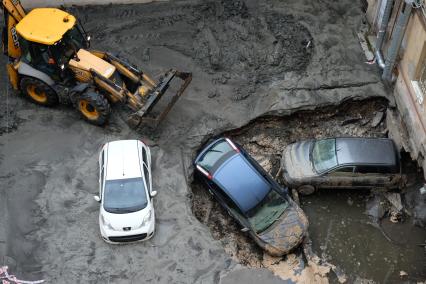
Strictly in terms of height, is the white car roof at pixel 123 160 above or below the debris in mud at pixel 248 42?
below

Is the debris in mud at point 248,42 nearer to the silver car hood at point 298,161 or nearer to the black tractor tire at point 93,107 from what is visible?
the silver car hood at point 298,161

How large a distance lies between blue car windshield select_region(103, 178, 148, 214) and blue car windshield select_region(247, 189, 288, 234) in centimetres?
272

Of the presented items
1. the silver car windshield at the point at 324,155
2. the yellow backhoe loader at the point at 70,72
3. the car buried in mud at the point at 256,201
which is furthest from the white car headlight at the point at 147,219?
the silver car windshield at the point at 324,155

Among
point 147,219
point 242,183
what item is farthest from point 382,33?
point 147,219

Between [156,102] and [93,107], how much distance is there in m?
1.76

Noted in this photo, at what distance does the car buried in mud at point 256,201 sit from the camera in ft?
45.9

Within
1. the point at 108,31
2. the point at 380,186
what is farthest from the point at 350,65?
the point at 108,31

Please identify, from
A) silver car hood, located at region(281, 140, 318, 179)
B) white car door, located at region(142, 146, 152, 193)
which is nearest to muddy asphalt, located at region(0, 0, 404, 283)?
white car door, located at region(142, 146, 152, 193)

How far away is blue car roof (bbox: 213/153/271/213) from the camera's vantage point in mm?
14133

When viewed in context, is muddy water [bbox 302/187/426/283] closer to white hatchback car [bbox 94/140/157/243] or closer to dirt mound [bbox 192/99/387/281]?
dirt mound [bbox 192/99/387/281]

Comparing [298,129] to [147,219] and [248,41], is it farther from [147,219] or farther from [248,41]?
[147,219]

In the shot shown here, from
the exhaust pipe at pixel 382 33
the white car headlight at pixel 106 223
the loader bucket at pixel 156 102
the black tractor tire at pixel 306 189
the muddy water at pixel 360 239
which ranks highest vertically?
the exhaust pipe at pixel 382 33

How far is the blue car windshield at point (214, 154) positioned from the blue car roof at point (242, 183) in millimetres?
323

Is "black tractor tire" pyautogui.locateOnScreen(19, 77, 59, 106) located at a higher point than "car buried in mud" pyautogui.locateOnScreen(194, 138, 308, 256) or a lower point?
higher
